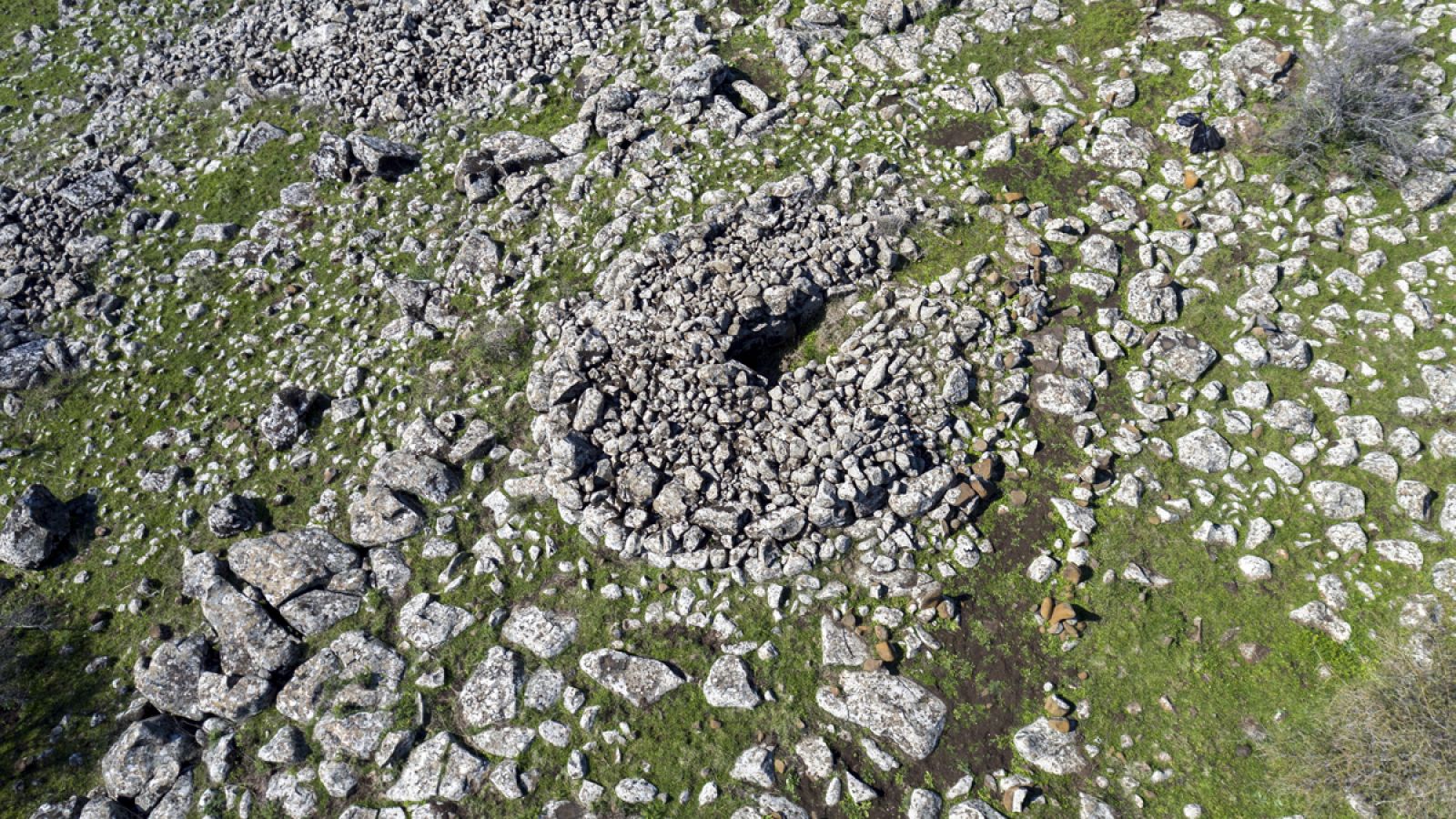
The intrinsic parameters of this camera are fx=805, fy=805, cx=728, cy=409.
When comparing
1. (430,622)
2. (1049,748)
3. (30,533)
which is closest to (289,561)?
(430,622)

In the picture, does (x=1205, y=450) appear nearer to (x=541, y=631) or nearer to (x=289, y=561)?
(x=541, y=631)

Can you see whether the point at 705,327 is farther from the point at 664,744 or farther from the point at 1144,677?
the point at 1144,677

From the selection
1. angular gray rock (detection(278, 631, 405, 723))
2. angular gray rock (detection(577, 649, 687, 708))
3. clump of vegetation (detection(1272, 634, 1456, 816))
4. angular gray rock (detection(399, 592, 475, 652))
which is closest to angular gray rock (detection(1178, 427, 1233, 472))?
clump of vegetation (detection(1272, 634, 1456, 816))

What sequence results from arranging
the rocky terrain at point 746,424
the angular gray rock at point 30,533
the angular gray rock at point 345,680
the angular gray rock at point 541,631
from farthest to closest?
the angular gray rock at point 30,533
the angular gray rock at point 541,631
the angular gray rock at point 345,680
the rocky terrain at point 746,424

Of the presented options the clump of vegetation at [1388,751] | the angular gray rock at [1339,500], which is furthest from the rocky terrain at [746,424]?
the clump of vegetation at [1388,751]

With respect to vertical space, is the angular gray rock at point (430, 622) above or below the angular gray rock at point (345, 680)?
above

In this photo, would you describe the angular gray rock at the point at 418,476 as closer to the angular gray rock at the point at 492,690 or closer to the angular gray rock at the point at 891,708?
the angular gray rock at the point at 492,690

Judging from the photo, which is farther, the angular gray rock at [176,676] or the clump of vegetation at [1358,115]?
the clump of vegetation at [1358,115]

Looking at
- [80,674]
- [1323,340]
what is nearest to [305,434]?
[80,674]

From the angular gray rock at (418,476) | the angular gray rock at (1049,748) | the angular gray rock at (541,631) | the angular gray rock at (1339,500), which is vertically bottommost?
the angular gray rock at (1049,748)
